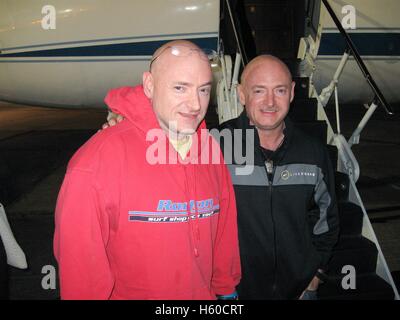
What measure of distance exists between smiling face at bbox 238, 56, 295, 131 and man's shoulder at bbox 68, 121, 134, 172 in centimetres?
89

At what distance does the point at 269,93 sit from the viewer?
6.98 feet

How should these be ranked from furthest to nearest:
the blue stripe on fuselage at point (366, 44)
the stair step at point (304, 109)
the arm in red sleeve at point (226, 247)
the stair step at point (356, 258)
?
the blue stripe on fuselage at point (366, 44) < the stair step at point (304, 109) < the stair step at point (356, 258) < the arm in red sleeve at point (226, 247)

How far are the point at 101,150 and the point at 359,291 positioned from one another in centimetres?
277

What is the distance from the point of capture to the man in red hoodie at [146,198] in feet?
4.68

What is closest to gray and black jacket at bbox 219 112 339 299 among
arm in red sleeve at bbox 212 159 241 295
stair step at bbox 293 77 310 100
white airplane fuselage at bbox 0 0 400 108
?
arm in red sleeve at bbox 212 159 241 295

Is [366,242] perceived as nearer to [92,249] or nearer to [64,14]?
[92,249]

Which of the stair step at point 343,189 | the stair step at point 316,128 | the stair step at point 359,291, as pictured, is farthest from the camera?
the stair step at point 316,128

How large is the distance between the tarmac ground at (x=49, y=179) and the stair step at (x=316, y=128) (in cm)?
143

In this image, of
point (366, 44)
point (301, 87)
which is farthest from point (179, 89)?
point (366, 44)

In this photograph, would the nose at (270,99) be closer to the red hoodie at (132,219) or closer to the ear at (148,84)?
the red hoodie at (132,219)

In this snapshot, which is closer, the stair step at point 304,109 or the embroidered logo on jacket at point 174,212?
the embroidered logo on jacket at point 174,212

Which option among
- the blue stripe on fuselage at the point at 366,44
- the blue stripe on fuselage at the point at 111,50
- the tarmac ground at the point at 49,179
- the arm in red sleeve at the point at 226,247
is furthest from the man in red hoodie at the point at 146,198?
the blue stripe on fuselage at the point at 366,44

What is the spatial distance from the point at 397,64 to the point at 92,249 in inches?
293
